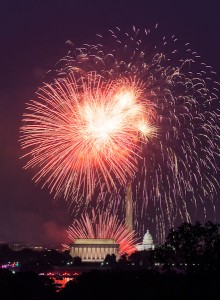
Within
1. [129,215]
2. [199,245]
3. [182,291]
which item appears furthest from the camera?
[129,215]

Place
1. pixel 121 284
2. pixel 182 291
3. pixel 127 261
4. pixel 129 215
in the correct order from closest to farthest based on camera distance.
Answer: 1. pixel 182 291
2. pixel 121 284
3. pixel 129 215
4. pixel 127 261

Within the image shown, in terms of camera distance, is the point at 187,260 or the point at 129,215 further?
the point at 129,215

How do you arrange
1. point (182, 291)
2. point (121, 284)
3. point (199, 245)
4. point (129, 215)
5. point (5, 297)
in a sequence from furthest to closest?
point (129, 215), point (199, 245), point (121, 284), point (5, 297), point (182, 291)

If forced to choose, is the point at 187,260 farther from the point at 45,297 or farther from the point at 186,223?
the point at 45,297

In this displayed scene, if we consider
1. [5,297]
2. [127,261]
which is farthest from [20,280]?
[127,261]

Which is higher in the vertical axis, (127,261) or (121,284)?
(127,261)

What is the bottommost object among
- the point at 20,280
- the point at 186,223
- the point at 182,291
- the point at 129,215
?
the point at 182,291

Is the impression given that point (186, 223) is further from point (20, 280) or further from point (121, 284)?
point (20, 280)

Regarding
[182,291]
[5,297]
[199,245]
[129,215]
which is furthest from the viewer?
[129,215]

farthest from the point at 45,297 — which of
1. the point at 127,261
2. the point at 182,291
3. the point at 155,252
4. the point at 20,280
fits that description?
the point at 127,261
